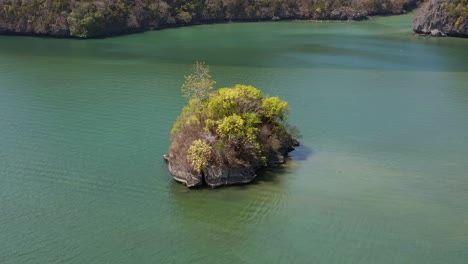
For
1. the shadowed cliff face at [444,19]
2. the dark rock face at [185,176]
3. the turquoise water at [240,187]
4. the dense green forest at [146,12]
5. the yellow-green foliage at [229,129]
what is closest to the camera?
the turquoise water at [240,187]

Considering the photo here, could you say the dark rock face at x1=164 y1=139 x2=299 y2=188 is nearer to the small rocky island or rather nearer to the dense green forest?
the small rocky island

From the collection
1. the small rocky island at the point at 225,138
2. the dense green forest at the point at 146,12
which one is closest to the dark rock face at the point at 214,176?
the small rocky island at the point at 225,138

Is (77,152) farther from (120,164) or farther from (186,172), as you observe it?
(186,172)

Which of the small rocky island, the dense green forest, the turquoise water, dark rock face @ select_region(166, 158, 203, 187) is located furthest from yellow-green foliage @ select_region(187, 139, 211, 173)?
the dense green forest

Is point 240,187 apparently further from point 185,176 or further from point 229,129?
point 229,129

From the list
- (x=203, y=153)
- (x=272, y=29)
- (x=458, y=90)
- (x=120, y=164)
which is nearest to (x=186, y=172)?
(x=203, y=153)

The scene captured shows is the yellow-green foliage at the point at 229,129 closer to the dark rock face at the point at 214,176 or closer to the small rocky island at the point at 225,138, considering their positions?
the small rocky island at the point at 225,138
